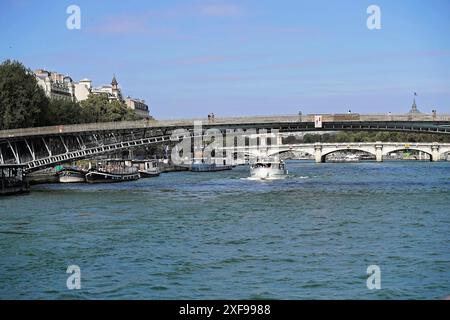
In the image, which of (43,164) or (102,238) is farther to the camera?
(43,164)

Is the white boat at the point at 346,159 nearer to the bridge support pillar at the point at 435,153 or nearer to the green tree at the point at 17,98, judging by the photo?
the bridge support pillar at the point at 435,153

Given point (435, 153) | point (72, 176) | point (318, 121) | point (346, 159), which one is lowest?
point (346, 159)

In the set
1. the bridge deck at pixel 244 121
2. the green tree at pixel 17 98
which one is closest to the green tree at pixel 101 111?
the green tree at pixel 17 98

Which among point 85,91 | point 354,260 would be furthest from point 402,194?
point 85,91

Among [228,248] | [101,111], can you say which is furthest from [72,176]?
[228,248]

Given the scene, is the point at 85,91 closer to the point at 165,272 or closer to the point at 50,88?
the point at 50,88

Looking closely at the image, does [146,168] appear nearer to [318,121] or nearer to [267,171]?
[267,171]

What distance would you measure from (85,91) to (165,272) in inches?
4011

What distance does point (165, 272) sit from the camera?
15.1 meters

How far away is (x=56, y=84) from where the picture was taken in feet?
338

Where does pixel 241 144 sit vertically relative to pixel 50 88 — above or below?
below

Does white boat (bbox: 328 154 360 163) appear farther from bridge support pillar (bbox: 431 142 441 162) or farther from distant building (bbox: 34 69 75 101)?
distant building (bbox: 34 69 75 101)

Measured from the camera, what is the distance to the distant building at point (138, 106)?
141 meters

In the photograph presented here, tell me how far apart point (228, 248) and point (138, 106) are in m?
132
